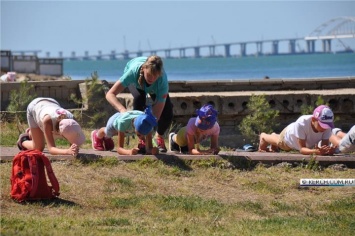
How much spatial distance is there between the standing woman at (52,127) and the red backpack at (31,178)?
1.29 m

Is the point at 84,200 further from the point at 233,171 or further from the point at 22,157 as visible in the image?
the point at 233,171

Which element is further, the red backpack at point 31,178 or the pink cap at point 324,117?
the pink cap at point 324,117

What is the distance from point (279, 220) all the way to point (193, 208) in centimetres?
89

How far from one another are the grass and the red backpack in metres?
0.09

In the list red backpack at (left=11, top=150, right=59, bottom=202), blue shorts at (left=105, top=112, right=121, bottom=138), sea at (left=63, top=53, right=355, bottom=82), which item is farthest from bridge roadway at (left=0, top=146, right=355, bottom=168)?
sea at (left=63, top=53, right=355, bottom=82)

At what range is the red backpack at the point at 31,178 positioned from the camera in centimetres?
957

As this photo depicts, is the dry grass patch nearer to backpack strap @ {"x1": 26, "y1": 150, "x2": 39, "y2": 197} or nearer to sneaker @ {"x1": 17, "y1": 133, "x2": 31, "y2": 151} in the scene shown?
backpack strap @ {"x1": 26, "y1": 150, "x2": 39, "y2": 197}

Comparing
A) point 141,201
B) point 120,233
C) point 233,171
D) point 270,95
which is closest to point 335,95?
point 270,95

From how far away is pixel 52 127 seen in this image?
36.5ft

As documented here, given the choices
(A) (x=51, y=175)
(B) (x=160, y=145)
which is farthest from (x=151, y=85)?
(A) (x=51, y=175)

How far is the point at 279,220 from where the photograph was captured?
9273mm

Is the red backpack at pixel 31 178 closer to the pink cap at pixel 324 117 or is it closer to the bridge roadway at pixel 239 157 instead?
the bridge roadway at pixel 239 157

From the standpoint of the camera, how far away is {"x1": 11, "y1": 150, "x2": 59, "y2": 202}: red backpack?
9.57 meters

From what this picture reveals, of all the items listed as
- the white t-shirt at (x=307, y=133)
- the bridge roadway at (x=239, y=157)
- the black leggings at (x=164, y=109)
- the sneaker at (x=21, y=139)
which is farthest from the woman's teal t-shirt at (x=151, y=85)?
the white t-shirt at (x=307, y=133)
